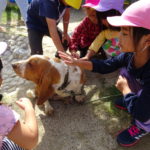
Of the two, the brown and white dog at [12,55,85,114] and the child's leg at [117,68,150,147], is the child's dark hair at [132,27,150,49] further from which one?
the brown and white dog at [12,55,85,114]

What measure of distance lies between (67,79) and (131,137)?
796 mm

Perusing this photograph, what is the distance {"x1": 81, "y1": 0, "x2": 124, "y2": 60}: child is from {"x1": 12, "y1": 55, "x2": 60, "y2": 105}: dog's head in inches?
31.0

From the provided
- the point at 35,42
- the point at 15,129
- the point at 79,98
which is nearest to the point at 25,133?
the point at 15,129

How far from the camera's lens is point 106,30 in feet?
11.1

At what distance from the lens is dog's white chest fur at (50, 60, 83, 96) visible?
8.73 ft

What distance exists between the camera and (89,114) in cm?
291

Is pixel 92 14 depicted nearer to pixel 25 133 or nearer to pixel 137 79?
pixel 137 79

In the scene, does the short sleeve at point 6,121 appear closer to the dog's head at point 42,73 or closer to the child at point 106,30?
the dog's head at point 42,73

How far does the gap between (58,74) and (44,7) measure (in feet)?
2.89

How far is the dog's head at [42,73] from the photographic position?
2.59m

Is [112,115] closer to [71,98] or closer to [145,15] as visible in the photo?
[71,98]

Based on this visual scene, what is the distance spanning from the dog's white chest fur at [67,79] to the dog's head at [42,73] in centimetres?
5

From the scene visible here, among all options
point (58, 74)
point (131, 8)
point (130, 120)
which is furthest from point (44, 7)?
point (130, 120)

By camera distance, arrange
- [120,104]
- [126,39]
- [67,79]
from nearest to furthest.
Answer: [126,39]
[67,79]
[120,104]
